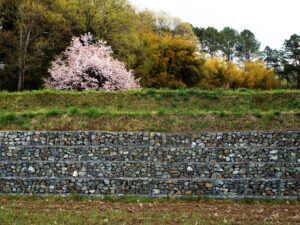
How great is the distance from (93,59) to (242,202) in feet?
49.7

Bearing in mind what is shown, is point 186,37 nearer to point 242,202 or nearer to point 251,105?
point 251,105

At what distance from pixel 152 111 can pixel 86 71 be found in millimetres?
9423

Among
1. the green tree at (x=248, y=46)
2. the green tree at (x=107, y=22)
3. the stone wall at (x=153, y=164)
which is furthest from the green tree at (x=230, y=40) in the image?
the stone wall at (x=153, y=164)

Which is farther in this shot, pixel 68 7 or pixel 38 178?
pixel 68 7

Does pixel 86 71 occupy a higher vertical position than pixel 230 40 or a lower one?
lower

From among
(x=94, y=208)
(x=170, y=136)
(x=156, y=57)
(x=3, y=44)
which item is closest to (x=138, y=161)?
(x=170, y=136)

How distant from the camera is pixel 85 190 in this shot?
12266 mm

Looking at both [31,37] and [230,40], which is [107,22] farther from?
[230,40]

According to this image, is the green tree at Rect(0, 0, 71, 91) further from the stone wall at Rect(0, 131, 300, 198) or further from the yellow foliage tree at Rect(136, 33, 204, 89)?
the stone wall at Rect(0, 131, 300, 198)

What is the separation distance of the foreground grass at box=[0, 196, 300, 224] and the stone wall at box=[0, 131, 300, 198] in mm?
558

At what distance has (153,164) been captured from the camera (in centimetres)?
1240

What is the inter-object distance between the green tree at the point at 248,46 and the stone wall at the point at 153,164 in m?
64.5

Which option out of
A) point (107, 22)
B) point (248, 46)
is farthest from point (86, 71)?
point (248, 46)

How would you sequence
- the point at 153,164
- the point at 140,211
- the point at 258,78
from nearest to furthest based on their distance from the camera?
the point at 140,211 → the point at 153,164 → the point at 258,78
